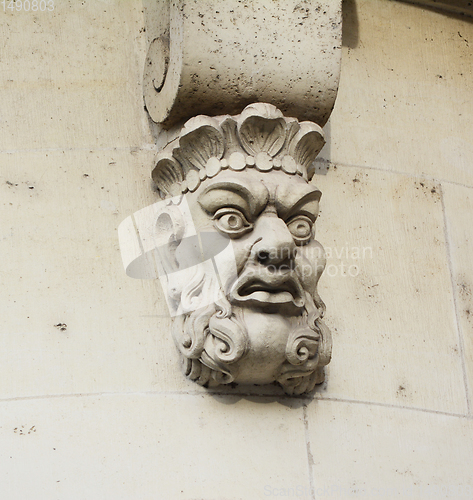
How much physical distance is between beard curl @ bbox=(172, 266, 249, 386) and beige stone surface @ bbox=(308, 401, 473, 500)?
0.26 meters

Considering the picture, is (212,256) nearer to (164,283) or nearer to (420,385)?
(164,283)

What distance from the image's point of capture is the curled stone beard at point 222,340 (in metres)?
1.60

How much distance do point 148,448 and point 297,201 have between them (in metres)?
0.61

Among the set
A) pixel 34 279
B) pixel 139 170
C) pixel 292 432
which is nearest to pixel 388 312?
pixel 292 432

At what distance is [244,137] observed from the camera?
173 cm

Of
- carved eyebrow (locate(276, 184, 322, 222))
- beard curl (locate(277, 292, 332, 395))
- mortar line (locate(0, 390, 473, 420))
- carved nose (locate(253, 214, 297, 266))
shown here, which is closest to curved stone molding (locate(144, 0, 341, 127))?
carved eyebrow (locate(276, 184, 322, 222))

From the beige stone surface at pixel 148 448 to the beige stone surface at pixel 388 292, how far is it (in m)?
0.19

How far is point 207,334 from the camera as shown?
163 centimetres

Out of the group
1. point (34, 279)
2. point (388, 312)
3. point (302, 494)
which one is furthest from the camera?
point (388, 312)

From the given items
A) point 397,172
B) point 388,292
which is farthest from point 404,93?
point 388,292

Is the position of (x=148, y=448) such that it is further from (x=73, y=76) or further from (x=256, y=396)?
(x=73, y=76)

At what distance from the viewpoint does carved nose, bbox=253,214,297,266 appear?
1.60m

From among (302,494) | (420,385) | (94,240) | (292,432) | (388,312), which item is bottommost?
(302,494)

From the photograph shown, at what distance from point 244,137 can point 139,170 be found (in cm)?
32
